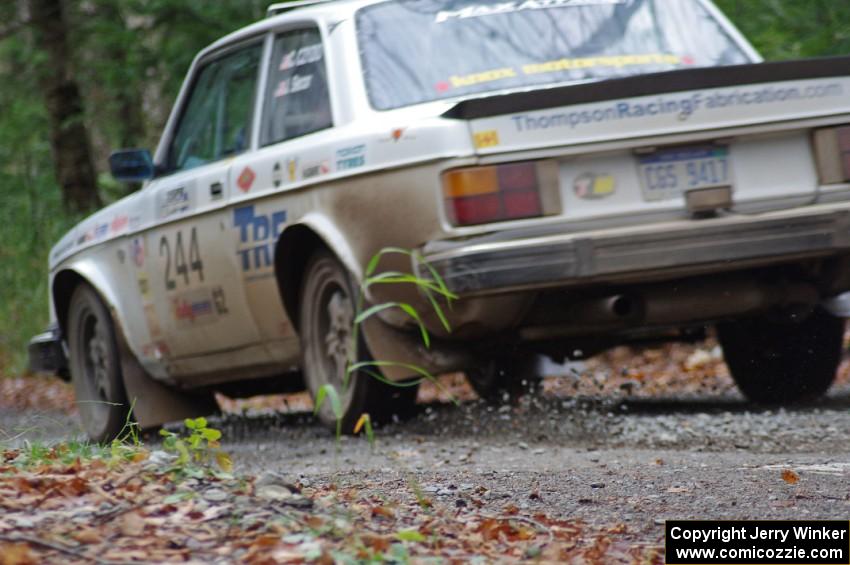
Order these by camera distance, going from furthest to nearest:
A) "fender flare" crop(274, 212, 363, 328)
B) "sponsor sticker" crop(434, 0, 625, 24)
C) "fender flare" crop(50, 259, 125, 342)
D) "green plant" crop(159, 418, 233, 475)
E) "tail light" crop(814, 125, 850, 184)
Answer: "fender flare" crop(50, 259, 125, 342)
"sponsor sticker" crop(434, 0, 625, 24)
"fender flare" crop(274, 212, 363, 328)
"tail light" crop(814, 125, 850, 184)
"green plant" crop(159, 418, 233, 475)

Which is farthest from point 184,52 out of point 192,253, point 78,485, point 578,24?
point 78,485

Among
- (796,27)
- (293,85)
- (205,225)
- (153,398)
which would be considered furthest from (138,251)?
(796,27)

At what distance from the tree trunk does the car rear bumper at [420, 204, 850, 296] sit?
9.70m

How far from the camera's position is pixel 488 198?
5895 millimetres

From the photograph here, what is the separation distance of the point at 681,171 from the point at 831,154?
0.62 metres

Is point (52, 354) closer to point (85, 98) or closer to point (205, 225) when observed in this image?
point (205, 225)

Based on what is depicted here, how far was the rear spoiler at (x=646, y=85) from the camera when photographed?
5.89 metres

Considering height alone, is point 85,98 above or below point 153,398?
above

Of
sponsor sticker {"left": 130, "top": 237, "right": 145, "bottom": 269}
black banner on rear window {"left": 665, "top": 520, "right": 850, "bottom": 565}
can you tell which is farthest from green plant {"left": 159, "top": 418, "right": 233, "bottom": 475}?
sponsor sticker {"left": 130, "top": 237, "right": 145, "bottom": 269}

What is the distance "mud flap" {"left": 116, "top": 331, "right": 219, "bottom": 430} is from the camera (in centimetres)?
850

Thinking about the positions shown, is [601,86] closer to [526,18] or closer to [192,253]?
[526,18]

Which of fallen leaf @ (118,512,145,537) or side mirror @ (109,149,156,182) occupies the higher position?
side mirror @ (109,149,156,182)

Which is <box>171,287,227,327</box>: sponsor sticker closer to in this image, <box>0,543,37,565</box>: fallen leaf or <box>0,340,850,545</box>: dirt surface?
<box>0,340,850,545</box>: dirt surface

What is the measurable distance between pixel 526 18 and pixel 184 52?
7.01m
